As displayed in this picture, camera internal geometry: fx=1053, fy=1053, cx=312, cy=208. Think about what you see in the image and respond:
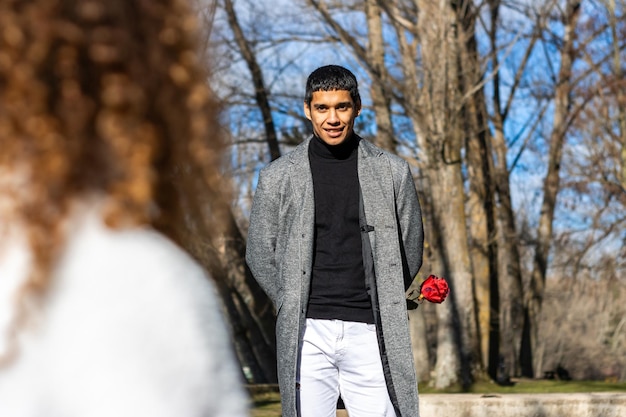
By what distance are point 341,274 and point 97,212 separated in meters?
2.85

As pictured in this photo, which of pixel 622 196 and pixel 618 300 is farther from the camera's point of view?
pixel 618 300

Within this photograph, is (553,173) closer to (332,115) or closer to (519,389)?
(519,389)

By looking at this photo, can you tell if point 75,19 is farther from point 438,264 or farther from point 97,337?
point 438,264

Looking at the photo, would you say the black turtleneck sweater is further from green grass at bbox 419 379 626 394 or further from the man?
green grass at bbox 419 379 626 394

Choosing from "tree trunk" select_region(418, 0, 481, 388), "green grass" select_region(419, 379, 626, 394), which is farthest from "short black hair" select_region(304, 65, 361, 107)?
"green grass" select_region(419, 379, 626, 394)

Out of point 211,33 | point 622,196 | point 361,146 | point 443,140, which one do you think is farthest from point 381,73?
point 211,33

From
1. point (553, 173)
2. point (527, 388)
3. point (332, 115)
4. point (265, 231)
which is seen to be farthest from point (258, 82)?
point (332, 115)

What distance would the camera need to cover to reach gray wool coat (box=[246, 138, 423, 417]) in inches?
171

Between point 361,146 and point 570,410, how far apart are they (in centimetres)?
592

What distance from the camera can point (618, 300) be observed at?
29.0 meters

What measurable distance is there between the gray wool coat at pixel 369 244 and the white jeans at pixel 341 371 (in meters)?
0.04

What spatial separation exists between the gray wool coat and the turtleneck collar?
0.13ft

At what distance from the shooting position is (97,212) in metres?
1.56

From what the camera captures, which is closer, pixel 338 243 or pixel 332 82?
pixel 338 243
